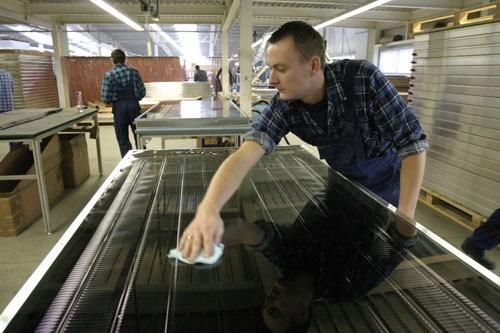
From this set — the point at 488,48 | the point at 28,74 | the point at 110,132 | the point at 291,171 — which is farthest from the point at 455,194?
the point at 28,74

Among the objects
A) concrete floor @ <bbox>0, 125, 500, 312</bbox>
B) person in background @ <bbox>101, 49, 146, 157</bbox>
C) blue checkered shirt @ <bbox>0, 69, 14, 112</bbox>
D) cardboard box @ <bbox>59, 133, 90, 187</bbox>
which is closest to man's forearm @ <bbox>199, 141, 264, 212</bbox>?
concrete floor @ <bbox>0, 125, 500, 312</bbox>

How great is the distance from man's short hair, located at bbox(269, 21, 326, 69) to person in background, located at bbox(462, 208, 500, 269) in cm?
207

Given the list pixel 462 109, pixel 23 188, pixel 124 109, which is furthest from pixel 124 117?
pixel 462 109

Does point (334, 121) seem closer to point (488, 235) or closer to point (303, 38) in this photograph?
point (303, 38)

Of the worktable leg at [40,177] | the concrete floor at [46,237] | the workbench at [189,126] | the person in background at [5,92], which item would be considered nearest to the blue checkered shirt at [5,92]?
the person in background at [5,92]

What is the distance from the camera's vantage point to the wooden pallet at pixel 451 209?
3.07 meters

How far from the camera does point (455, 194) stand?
326cm

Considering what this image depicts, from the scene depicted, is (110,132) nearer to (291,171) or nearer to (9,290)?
(9,290)

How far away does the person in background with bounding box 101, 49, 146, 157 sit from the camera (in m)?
5.25

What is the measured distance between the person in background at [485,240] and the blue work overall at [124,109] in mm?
4531

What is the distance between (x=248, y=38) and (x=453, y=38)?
261 centimetres

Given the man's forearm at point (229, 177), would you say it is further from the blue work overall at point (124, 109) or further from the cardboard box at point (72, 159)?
the blue work overall at point (124, 109)

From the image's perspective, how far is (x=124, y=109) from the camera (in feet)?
17.6

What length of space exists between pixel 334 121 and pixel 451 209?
2.69 meters
